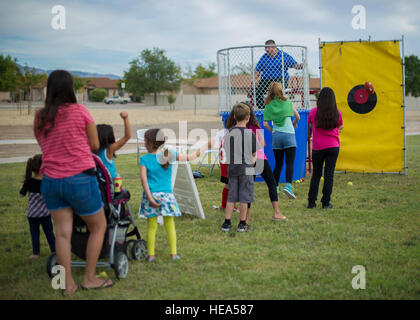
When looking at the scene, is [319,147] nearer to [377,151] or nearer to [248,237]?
[248,237]

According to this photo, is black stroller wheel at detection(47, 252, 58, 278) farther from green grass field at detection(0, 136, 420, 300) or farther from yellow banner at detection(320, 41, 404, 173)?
yellow banner at detection(320, 41, 404, 173)

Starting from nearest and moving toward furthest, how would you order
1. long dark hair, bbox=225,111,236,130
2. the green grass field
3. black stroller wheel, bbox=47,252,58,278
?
the green grass field, black stroller wheel, bbox=47,252,58,278, long dark hair, bbox=225,111,236,130

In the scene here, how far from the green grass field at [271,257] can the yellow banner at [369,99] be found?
7.95 feet

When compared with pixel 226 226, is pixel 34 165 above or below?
above

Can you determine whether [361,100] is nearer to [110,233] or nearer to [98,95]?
[110,233]

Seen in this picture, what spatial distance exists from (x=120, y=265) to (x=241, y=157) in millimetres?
2170

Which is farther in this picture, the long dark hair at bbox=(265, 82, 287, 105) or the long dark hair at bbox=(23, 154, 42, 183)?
the long dark hair at bbox=(265, 82, 287, 105)

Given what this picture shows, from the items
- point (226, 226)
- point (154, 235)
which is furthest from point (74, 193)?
point (226, 226)

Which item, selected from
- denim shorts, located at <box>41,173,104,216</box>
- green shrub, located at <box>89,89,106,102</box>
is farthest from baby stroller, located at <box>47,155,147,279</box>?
green shrub, located at <box>89,89,106,102</box>

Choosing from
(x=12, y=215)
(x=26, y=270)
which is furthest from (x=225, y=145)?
(x=12, y=215)

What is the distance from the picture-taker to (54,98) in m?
3.48

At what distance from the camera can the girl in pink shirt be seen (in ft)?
21.9

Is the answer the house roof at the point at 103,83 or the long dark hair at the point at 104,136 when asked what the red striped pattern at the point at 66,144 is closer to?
the long dark hair at the point at 104,136

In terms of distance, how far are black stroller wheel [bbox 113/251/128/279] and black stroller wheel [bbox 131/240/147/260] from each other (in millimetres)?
387
